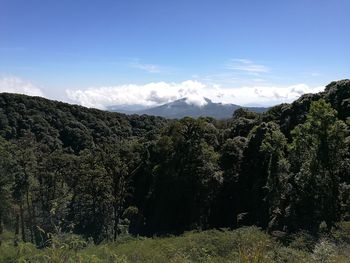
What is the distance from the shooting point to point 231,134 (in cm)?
3984

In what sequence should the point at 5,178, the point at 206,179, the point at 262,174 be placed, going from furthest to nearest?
the point at 206,179 < the point at 262,174 < the point at 5,178

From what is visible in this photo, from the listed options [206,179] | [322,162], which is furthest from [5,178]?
[322,162]

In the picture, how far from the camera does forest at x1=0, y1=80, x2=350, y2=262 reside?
20234mm

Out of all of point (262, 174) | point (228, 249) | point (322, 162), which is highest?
point (322, 162)

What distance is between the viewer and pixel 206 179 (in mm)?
32062

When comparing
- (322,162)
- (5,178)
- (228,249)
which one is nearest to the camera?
(228,249)

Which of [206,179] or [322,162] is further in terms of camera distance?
[206,179]

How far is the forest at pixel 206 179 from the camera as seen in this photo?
66.4 feet

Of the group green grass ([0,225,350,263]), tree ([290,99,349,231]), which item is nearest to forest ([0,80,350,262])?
tree ([290,99,349,231])

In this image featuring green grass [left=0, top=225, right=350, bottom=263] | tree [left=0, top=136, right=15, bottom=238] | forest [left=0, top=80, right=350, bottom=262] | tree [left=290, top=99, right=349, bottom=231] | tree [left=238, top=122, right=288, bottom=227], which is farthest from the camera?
tree [left=0, top=136, right=15, bottom=238]

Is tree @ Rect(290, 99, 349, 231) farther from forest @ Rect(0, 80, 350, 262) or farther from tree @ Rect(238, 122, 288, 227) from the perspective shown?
tree @ Rect(238, 122, 288, 227)

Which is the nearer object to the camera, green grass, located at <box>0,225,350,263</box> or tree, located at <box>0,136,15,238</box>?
green grass, located at <box>0,225,350,263</box>

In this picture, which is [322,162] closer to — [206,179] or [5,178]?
[206,179]

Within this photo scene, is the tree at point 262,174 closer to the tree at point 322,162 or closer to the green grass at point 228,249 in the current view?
the tree at point 322,162
